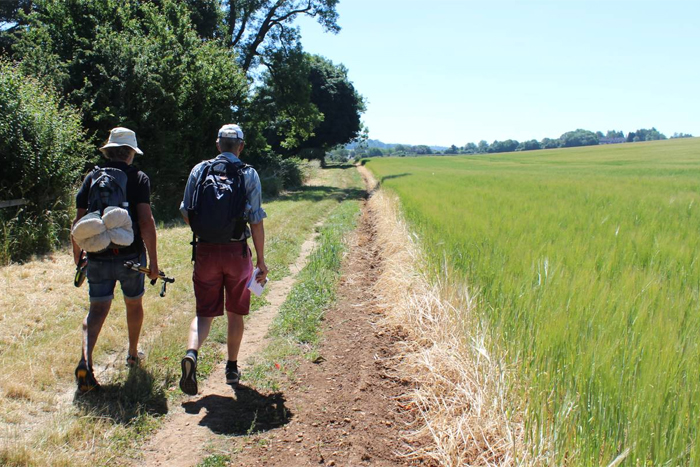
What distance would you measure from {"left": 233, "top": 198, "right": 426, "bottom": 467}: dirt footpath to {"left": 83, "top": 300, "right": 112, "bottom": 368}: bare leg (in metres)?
1.45

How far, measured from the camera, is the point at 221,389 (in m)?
3.96

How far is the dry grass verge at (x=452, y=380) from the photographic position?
274 centimetres

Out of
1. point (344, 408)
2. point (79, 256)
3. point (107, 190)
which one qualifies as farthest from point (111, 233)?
point (344, 408)

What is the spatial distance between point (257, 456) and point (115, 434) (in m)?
0.96

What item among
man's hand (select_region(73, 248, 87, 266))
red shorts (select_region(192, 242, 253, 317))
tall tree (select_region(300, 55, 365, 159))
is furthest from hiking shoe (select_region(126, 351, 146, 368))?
tall tree (select_region(300, 55, 365, 159))

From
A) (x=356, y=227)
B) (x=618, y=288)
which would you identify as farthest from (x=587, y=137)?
(x=618, y=288)

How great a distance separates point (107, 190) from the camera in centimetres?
357

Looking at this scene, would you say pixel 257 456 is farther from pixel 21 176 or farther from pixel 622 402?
pixel 21 176

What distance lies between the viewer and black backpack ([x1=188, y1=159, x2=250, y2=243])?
359 centimetres

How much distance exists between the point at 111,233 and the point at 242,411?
1662 mm

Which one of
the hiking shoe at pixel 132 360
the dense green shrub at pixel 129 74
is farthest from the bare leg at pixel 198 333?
the dense green shrub at pixel 129 74

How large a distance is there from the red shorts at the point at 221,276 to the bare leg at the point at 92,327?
2.32 feet

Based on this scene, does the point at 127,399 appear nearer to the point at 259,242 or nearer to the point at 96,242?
the point at 96,242

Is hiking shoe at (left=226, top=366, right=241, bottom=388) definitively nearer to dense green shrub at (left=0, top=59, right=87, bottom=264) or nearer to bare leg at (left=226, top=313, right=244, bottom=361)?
bare leg at (left=226, top=313, right=244, bottom=361)
